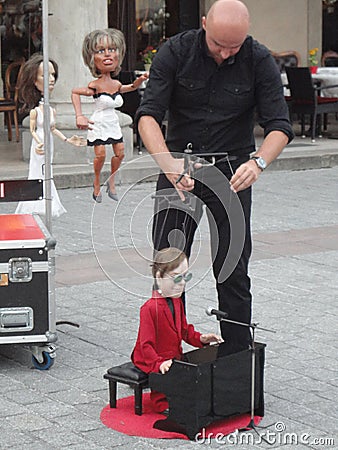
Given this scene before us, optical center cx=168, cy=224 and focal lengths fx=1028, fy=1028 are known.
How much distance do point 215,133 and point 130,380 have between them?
3.94ft

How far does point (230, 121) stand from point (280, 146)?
277mm

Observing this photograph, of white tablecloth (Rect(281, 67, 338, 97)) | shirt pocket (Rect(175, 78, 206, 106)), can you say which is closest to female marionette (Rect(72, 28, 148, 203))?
shirt pocket (Rect(175, 78, 206, 106))

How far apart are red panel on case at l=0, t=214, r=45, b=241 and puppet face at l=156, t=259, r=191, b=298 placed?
0.99m

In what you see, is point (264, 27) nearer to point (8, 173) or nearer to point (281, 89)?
point (8, 173)

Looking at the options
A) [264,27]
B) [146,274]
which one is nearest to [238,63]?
[146,274]

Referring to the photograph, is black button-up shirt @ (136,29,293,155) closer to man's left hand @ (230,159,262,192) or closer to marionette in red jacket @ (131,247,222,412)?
man's left hand @ (230,159,262,192)

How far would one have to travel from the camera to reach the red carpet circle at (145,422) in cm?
448

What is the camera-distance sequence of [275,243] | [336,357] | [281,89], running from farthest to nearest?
[275,243], [336,357], [281,89]

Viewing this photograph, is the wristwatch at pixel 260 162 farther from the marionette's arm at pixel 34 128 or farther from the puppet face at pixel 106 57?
the puppet face at pixel 106 57

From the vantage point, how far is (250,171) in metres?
4.43

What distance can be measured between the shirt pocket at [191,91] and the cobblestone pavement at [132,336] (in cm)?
45

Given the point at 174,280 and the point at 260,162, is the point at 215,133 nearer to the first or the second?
the point at 260,162

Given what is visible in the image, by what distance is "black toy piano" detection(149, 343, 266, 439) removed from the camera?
440cm

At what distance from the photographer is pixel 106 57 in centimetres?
995
